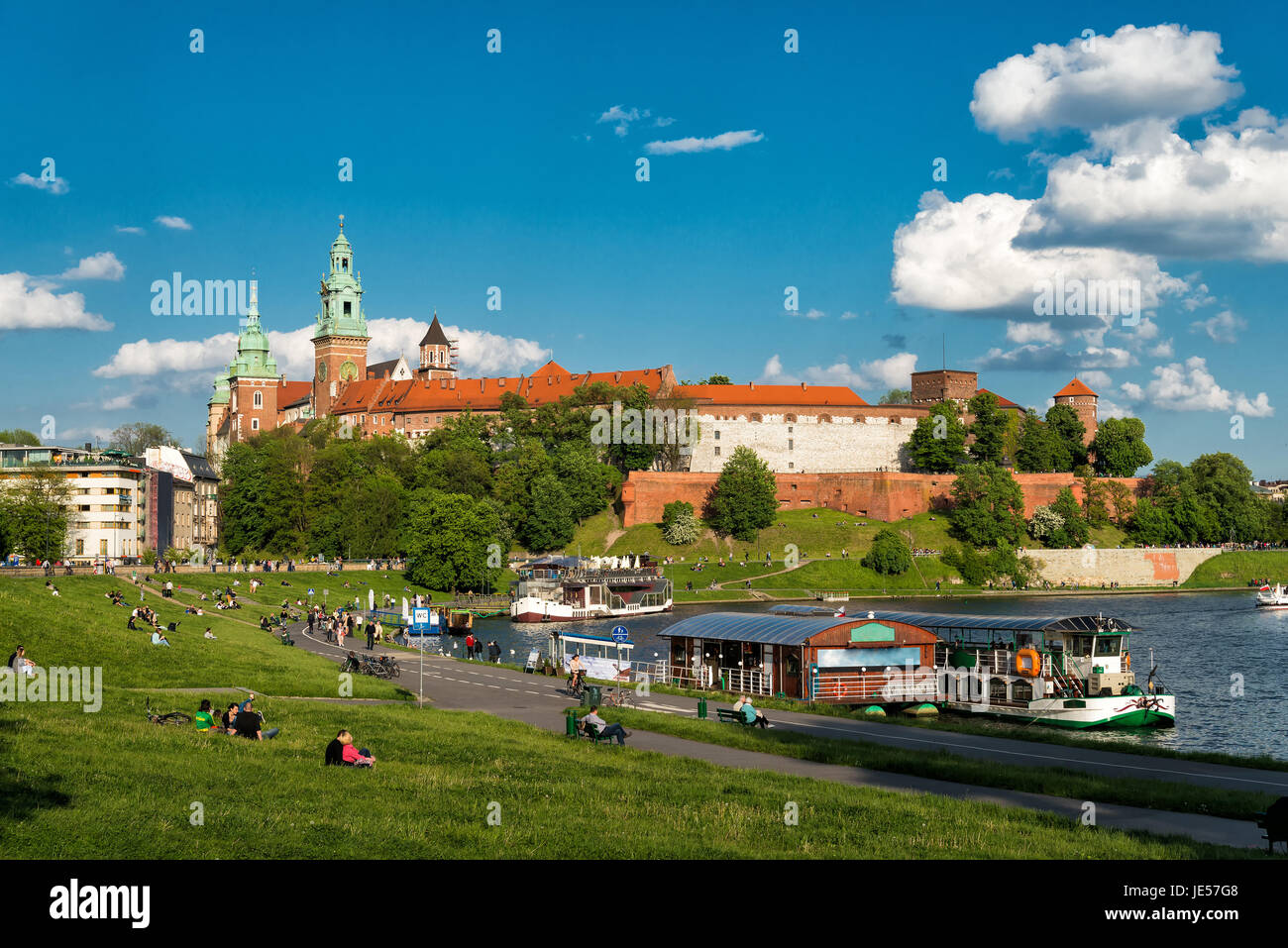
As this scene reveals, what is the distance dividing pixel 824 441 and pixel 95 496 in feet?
255

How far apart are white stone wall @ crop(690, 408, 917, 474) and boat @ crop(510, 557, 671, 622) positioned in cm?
4841

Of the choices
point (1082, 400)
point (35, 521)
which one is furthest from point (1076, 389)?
point (35, 521)

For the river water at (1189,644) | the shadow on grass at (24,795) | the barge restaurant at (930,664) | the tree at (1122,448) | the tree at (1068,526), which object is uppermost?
the tree at (1122,448)

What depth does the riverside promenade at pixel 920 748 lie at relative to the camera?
52.5 ft

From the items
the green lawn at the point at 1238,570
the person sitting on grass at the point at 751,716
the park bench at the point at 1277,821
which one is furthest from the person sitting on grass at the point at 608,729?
the green lawn at the point at 1238,570

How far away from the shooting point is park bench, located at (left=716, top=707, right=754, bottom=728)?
82.0 feet

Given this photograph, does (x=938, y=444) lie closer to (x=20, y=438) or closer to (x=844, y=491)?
(x=844, y=491)

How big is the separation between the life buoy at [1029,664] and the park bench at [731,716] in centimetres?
1486

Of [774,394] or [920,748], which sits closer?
[920,748]

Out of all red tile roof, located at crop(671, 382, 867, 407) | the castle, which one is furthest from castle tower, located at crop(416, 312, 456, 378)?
red tile roof, located at crop(671, 382, 867, 407)

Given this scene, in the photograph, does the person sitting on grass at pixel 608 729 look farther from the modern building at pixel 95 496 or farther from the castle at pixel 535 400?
Result: the castle at pixel 535 400

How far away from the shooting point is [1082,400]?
148 m

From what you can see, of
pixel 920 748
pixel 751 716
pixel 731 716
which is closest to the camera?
pixel 920 748
